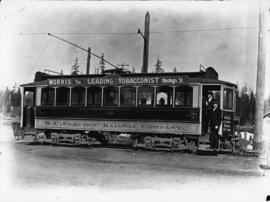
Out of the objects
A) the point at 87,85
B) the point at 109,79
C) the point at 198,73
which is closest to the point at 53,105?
the point at 87,85

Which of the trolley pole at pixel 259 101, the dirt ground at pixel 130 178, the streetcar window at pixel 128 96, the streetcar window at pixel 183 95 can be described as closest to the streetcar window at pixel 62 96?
the streetcar window at pixel 128 96

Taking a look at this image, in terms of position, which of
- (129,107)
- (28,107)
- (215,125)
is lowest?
(215,125)

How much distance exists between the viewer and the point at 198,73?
1423cm

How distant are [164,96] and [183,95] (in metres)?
0.73

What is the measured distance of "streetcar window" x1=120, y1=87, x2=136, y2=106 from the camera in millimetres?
14820

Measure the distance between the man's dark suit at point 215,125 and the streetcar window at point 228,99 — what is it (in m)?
0.62

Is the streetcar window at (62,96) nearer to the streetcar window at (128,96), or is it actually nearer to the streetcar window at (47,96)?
the streetcar window at (47,96)

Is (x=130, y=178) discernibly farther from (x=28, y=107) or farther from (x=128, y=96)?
(x=28, y=107)

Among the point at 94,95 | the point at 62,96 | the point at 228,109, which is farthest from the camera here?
the point at 62,96

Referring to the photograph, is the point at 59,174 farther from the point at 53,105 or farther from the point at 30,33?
the point at 53,105

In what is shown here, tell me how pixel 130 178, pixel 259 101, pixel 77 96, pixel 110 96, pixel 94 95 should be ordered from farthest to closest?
pixel 77 96 < pixel 94 95 < pixel 110 96 < pixel 259 101 < pixel 130 178

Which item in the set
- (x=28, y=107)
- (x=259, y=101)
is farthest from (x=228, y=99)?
(x=28, y=107)

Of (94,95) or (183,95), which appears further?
(94,95)

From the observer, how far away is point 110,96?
604 inches
